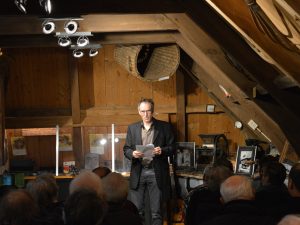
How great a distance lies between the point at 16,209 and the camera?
9.15 ft

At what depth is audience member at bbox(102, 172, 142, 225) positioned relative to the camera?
303 cm

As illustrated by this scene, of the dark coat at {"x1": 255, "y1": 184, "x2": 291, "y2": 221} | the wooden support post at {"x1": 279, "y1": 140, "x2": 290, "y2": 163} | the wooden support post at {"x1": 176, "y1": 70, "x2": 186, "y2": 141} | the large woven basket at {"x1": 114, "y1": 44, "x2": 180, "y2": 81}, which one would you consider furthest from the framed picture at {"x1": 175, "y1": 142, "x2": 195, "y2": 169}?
the dark coat at {"x1": 255, "y1": 184, "x2": 291, "y2": 221}

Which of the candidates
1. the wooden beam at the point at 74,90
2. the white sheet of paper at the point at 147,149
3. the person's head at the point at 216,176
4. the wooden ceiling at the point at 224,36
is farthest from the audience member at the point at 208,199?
the wooden beam at the point at 74,90

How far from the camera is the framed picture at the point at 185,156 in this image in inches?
269

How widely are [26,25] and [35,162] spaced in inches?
107

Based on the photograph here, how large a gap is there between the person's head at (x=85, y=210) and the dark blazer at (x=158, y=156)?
2.67 meters

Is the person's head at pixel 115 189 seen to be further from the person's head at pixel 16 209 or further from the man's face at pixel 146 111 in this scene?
the man's face at pixel 146 111

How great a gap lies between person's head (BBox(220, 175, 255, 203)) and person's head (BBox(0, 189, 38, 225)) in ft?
3.53

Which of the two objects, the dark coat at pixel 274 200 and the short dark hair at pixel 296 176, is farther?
the short dark hair at pixel 296 176

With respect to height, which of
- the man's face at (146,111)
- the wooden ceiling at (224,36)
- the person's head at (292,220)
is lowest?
the person's head at (292,220)

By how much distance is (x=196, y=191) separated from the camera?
3807 millimetres

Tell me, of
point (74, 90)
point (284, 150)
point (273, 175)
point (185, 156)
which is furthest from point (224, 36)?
point (74, 90)

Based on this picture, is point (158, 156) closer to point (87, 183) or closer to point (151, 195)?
point (151, 195)

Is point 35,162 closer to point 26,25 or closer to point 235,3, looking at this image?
point 26,25
